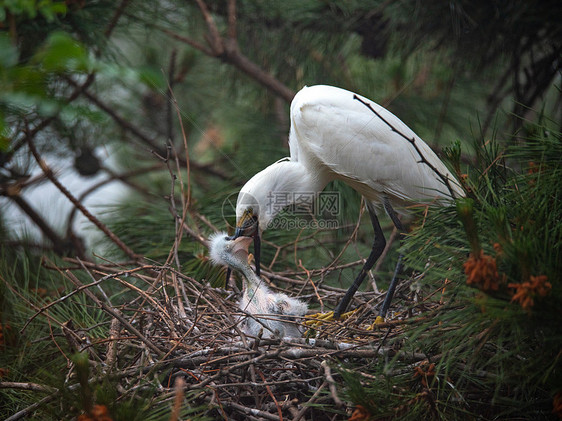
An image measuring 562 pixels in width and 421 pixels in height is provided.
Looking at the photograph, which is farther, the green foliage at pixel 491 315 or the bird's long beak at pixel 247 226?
the bird's long beak at pixel 247 226

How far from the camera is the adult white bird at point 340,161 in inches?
76.7

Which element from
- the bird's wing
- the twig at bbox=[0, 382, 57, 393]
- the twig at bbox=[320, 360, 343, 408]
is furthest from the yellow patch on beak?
the twig at bbox=[0, 382, 57, 393]

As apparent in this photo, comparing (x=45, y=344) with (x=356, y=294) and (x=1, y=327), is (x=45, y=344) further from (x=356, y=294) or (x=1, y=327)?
(x=356, y=294)

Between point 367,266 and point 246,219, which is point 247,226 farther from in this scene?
point 367,266

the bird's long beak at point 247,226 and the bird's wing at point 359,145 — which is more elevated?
the bird's wing at point 359,145

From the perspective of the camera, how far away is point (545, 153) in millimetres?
1213

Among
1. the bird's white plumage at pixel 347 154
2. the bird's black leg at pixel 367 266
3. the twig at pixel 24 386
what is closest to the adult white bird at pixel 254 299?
the bird's white plumage at pixel 347 154

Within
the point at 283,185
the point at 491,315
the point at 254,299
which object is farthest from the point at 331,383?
the point at 283,185

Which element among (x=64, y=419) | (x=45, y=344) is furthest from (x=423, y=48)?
(x=64, y=419)

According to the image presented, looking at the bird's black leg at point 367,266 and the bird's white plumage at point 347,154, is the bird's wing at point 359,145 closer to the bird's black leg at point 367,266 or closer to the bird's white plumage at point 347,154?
the bird's white plumage at point 347,154

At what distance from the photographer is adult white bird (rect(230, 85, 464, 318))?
76.7 inches

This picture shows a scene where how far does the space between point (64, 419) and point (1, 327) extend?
0.77 m

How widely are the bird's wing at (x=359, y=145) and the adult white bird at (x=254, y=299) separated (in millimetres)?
442

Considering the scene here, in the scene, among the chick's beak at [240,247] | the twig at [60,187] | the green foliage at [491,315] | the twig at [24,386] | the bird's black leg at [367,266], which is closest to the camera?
the green foliage at [491,315]
